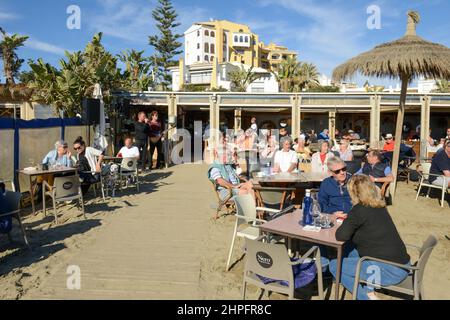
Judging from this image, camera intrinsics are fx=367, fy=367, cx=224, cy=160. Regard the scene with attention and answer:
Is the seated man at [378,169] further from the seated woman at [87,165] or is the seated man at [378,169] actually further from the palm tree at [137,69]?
the palm tree at [137,69]

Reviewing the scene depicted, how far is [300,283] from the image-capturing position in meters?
2.72

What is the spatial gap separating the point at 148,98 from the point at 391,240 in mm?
14479

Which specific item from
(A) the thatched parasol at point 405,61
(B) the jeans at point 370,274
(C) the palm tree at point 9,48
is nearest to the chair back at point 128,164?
(A) the thatched parasol at point 405,61

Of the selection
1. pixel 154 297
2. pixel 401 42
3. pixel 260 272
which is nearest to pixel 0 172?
pixel 154 297

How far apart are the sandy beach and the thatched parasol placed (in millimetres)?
2495

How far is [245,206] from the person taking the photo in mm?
3895

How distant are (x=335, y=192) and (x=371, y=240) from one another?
3.78 ft

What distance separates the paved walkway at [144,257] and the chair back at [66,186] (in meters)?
0.73

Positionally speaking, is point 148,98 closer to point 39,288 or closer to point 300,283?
point 39,288

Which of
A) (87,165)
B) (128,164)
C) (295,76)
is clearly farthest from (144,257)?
(295,76)

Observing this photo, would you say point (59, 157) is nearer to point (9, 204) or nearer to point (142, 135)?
point (9, 204)

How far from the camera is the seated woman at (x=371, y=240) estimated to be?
269cm
